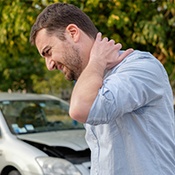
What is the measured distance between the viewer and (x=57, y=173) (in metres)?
4.39

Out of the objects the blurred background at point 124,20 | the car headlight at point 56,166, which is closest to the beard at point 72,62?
the car headlight at point 56,166

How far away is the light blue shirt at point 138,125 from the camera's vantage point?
1532 millimetres

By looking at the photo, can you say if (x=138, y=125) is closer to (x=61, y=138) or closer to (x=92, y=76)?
(x=92, y=76)

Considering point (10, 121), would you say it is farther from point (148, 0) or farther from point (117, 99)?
point (117, 99)

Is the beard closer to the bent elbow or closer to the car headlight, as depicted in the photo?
the bent elbow

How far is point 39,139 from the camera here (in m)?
5.00

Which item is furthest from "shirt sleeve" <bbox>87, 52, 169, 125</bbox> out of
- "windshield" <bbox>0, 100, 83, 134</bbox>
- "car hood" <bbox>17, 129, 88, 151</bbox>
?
"windshield" <bbox>0, 100, 83, 134</bbox>

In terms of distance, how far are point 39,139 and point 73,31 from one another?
134 inches

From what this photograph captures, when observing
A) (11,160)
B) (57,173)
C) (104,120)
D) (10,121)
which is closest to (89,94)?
(104,120)

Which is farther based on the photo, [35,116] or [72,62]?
[35,116]

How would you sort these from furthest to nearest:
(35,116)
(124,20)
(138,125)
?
1. (124,20)
2. (35,116)
3. (138,125)

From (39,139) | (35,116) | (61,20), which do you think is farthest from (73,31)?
(35,116)

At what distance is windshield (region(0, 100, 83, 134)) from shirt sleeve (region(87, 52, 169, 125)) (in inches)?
149

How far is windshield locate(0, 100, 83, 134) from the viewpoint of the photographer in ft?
17.9
